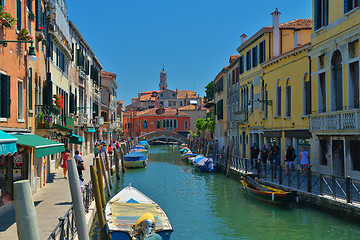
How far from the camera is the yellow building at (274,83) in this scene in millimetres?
20094

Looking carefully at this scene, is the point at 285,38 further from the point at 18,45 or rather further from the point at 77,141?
the point at 18,45

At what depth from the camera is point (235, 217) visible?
553 inches

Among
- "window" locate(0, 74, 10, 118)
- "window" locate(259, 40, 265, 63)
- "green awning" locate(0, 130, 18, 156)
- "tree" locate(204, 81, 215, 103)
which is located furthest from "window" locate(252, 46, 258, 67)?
"tree" locate(204, 81, 215, 103)

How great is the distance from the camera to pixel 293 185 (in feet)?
51.0

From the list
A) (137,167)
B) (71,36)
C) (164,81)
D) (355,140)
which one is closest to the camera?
(355,140)

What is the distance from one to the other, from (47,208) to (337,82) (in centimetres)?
1135

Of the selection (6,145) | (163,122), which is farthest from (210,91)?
(6,145)

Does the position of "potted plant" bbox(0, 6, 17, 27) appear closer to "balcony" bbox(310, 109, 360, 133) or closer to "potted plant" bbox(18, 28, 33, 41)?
"potted plant" bbox(18, 28, 33, 41)

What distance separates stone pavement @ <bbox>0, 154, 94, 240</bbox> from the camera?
8.84 metres

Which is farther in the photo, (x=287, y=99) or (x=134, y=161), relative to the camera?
(x=134, y=161)

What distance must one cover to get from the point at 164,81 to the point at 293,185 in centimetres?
11323

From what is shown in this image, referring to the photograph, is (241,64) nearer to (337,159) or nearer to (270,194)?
(337,159)

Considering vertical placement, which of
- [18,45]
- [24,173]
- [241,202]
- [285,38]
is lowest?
[241,202]

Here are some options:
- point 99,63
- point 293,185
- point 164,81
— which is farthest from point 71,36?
point 164,81
